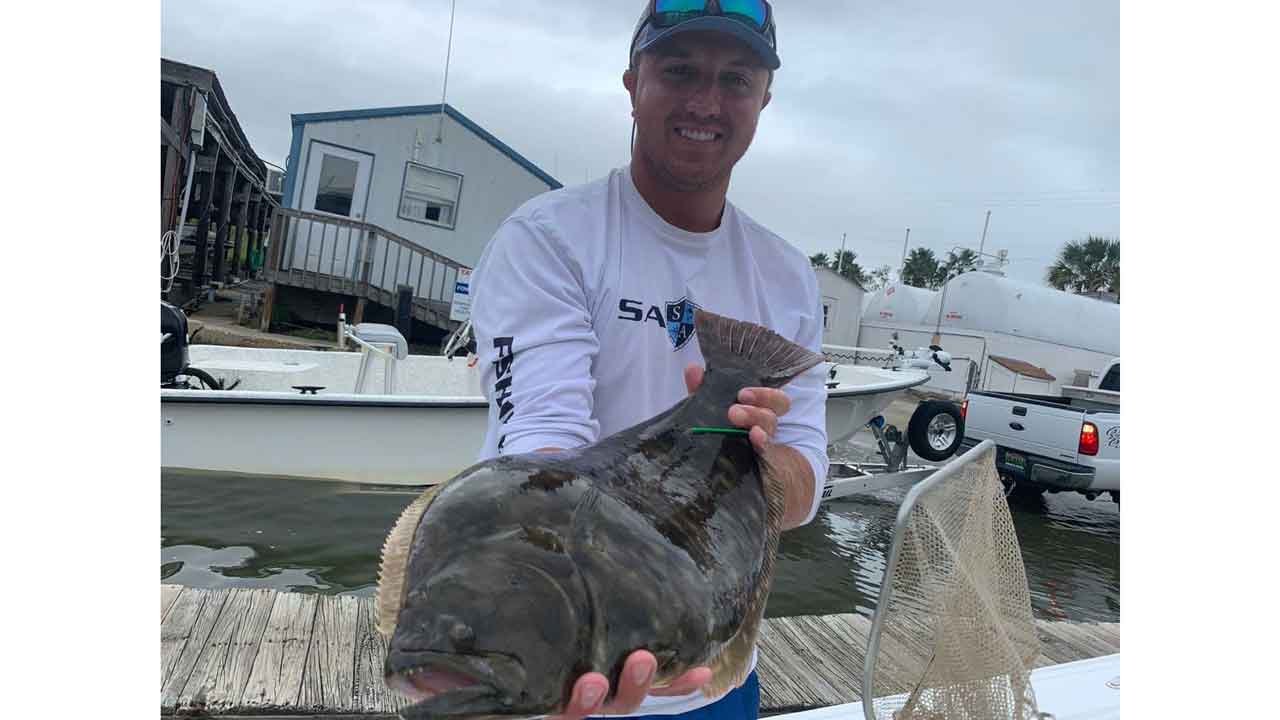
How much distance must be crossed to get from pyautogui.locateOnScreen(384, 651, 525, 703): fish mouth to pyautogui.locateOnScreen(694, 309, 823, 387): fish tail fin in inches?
28.4

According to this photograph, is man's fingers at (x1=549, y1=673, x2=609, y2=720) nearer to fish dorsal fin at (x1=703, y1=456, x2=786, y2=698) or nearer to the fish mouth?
the fish mouth

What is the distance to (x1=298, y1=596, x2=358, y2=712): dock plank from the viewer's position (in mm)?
3188

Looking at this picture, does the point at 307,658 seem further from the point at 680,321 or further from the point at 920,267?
the point at 920,267

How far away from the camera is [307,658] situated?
351cm

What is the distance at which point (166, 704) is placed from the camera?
3023mm

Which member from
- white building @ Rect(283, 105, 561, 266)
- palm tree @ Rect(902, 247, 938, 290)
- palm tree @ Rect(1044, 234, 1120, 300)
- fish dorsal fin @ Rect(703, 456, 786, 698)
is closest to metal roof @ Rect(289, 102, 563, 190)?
white building @ Rect(283, 105, 561, 266)

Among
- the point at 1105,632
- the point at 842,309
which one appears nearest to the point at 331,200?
the point at 842,309

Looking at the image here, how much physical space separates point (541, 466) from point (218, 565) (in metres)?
5.74

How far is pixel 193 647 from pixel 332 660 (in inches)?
25.3

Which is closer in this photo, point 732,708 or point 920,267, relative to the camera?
point 732,708

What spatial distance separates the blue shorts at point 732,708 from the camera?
5.18 ft

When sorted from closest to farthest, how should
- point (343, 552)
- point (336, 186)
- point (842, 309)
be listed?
1. point (343, 552)
2. point (336, 186)
3. point (842, 309)

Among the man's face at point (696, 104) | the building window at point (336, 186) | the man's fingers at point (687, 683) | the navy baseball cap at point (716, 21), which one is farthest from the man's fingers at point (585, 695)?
the building window at point (336, 186)
